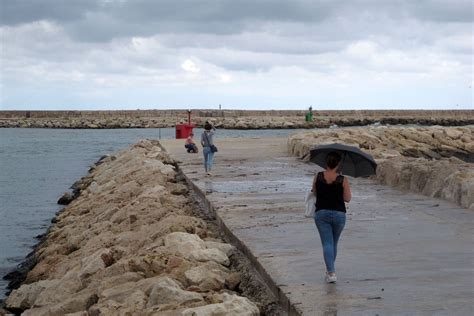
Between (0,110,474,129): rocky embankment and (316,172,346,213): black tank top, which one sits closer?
(316,172,346,213): black tank top

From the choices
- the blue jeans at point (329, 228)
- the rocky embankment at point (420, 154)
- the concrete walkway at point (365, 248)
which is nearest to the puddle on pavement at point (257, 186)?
the concrete walkway at point (365, 248)

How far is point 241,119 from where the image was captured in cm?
7831

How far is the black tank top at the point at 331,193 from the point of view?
5.89 m

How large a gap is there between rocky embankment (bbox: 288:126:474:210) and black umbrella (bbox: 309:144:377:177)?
406 centimetres

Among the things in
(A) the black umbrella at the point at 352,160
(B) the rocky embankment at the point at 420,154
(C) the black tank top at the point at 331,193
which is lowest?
(B) the rocky embankment at the point at 420,154

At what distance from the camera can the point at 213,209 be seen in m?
10.1

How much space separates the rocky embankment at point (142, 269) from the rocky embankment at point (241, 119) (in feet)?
188

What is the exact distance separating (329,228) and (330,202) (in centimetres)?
21

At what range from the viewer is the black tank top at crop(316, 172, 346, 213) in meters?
5.89

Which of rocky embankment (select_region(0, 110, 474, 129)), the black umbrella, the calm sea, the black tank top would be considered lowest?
the calm sea

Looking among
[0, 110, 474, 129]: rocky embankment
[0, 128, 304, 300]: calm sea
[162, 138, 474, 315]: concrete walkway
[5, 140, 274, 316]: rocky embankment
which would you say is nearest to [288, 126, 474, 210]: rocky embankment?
[162, 138, 474, 315]: concrete walkway

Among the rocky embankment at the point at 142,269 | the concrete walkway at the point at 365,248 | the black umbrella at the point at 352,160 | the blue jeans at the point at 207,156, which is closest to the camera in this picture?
the concrete walkway at the point at 365,248

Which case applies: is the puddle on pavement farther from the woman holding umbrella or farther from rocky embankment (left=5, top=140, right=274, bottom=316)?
the woman holding umbrella

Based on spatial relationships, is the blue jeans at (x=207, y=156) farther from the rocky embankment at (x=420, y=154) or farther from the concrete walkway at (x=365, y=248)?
the rocky embankment at (x=420, y=154)
